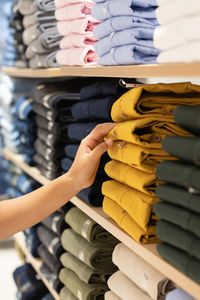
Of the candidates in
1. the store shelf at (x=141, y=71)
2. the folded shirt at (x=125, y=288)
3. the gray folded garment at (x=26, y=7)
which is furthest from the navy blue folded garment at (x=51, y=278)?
the gray folded garment at (x=26, y=7)

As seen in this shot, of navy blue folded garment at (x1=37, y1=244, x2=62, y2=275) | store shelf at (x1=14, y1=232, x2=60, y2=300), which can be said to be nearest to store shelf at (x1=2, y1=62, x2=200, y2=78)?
navy blue folded garment at (x1=37, y1=244, x2=62, y2=275)

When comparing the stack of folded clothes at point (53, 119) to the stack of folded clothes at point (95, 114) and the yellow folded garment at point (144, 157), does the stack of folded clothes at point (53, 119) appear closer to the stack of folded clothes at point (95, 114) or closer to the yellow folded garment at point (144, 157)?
the stack of folded clothes at point (95, 114)

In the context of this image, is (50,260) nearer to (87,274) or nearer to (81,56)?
(87,274)

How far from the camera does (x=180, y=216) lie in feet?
3.41

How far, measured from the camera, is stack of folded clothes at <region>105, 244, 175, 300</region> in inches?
51.4

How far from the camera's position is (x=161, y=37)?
1079mm

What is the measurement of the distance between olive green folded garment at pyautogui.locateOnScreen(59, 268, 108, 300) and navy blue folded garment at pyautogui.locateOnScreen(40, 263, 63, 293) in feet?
0.53

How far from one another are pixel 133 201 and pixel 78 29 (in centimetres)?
77

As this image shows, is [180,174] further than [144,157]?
No

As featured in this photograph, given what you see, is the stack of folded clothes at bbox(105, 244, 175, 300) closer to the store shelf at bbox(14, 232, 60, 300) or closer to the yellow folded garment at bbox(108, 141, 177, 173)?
the yellow folded garment at bbox(108, 141, 177, 173)

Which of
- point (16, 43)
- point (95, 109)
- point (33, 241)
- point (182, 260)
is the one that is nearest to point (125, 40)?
point (95, 109)

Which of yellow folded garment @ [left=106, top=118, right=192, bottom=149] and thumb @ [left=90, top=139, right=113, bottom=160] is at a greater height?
yellow folded garment @ [left=106, top=118, right=192, bottom=149]

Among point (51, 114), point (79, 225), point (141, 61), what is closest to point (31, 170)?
point (51, 114)

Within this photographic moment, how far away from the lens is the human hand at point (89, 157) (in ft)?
4.91
